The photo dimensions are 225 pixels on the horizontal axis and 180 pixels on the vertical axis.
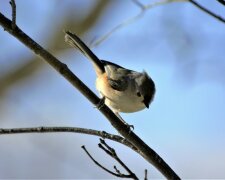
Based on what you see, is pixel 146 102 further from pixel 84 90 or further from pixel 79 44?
pixel 84 90

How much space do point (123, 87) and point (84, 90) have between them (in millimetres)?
723

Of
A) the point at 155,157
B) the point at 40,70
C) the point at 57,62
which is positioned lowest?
the point at 155,157

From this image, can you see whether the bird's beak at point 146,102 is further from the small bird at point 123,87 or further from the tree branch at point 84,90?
the tree branch at point 84,90

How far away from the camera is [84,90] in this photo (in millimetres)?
914

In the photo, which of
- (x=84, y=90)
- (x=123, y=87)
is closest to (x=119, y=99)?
(x=123, y=87)

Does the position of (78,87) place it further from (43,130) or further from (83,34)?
(83,34)

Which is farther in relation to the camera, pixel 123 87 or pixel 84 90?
pixel 123 87

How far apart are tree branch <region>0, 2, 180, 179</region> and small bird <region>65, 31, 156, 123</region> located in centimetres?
51

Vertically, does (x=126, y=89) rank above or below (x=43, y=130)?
above

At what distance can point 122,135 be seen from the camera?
955mm

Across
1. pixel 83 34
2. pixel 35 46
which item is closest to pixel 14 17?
pixel 35 46

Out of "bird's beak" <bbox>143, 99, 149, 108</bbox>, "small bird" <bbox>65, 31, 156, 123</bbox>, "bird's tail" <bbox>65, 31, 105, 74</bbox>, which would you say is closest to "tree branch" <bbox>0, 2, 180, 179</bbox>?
"bird's tail" <bbox>65, 31, 105, 74</bbox>

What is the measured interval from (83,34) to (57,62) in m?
1.71

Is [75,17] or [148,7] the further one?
[75,17]
